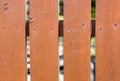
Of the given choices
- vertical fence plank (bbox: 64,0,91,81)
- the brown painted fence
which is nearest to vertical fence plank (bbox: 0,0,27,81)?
the brown painted fence

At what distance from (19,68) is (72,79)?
38cm

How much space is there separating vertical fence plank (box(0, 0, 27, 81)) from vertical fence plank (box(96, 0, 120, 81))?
1.74ft

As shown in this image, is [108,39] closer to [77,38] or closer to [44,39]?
[77,38]

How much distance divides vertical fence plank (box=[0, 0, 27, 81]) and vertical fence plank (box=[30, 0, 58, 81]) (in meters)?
0.07

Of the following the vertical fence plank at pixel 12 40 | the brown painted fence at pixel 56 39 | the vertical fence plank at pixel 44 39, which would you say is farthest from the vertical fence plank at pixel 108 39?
the vertical fence plank at pixel 12 40

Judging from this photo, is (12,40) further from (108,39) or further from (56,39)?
(108,39)

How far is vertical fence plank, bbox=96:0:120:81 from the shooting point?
2049 mm

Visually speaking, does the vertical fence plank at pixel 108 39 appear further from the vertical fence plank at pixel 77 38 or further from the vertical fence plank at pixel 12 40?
the vertical fence plank at pixel 12 40

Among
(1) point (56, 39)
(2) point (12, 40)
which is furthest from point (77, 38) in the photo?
(2) point (12, 40)

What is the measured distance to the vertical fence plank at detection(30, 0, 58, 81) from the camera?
81.6 inches

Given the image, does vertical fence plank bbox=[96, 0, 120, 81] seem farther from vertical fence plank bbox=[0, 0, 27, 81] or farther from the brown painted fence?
vertical fence plank bbox=[0, 0, 27, 81]

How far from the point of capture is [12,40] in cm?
212

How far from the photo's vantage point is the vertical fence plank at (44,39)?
81.6 inches

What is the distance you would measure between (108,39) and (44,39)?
0.44 meters
